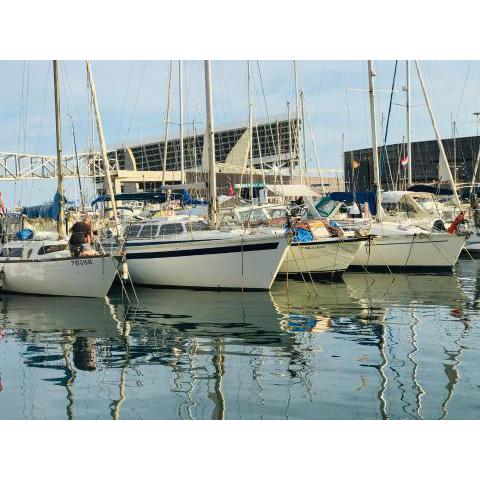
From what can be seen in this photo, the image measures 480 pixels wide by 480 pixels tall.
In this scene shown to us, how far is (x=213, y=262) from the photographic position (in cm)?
2069

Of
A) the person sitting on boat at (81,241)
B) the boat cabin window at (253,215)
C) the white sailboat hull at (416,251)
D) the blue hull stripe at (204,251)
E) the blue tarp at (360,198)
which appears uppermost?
the blue tarp at (360,198)

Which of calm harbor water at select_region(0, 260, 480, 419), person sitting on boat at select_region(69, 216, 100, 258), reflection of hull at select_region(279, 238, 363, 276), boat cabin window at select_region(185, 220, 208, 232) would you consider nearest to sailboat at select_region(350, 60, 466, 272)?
reflection of hull at select_region(279, 238, 363, 276)

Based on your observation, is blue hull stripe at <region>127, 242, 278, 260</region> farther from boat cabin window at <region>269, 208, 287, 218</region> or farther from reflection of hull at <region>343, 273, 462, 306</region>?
boat cabin window at <region>269, 208, 287, 218</region>

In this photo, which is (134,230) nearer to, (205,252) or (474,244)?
(205,252)

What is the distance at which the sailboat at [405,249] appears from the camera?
25797 millimetres

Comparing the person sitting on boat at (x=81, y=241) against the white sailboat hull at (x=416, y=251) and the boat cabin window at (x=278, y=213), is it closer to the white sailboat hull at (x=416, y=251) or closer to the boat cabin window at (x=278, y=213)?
the boat cabin window at (x=278, y=213)

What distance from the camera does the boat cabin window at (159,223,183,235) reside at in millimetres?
22000

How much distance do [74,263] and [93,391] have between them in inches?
413

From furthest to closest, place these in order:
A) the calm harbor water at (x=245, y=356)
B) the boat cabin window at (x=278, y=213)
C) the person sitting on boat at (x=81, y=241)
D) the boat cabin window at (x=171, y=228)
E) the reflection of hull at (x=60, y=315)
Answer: the boat cabin window at (x=278, y=213), the boat cabin window at (x=171, y=228), the person sitting on boat at (x=81, y=241), the reflection of hull at (x=60, y=315), the calm harbor water at (x=245, y=356)

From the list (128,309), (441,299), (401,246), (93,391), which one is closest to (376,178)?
(401,246)

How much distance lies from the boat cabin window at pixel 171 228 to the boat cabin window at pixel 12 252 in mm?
4824

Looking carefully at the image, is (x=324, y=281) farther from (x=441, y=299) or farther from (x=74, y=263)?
(x=74, y=263)

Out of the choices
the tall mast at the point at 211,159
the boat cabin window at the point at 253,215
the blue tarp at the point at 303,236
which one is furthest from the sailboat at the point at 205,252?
the blue tarp at the point at 303,236

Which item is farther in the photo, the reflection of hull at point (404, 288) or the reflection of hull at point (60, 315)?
the reflection of hull at point (404, 288)
